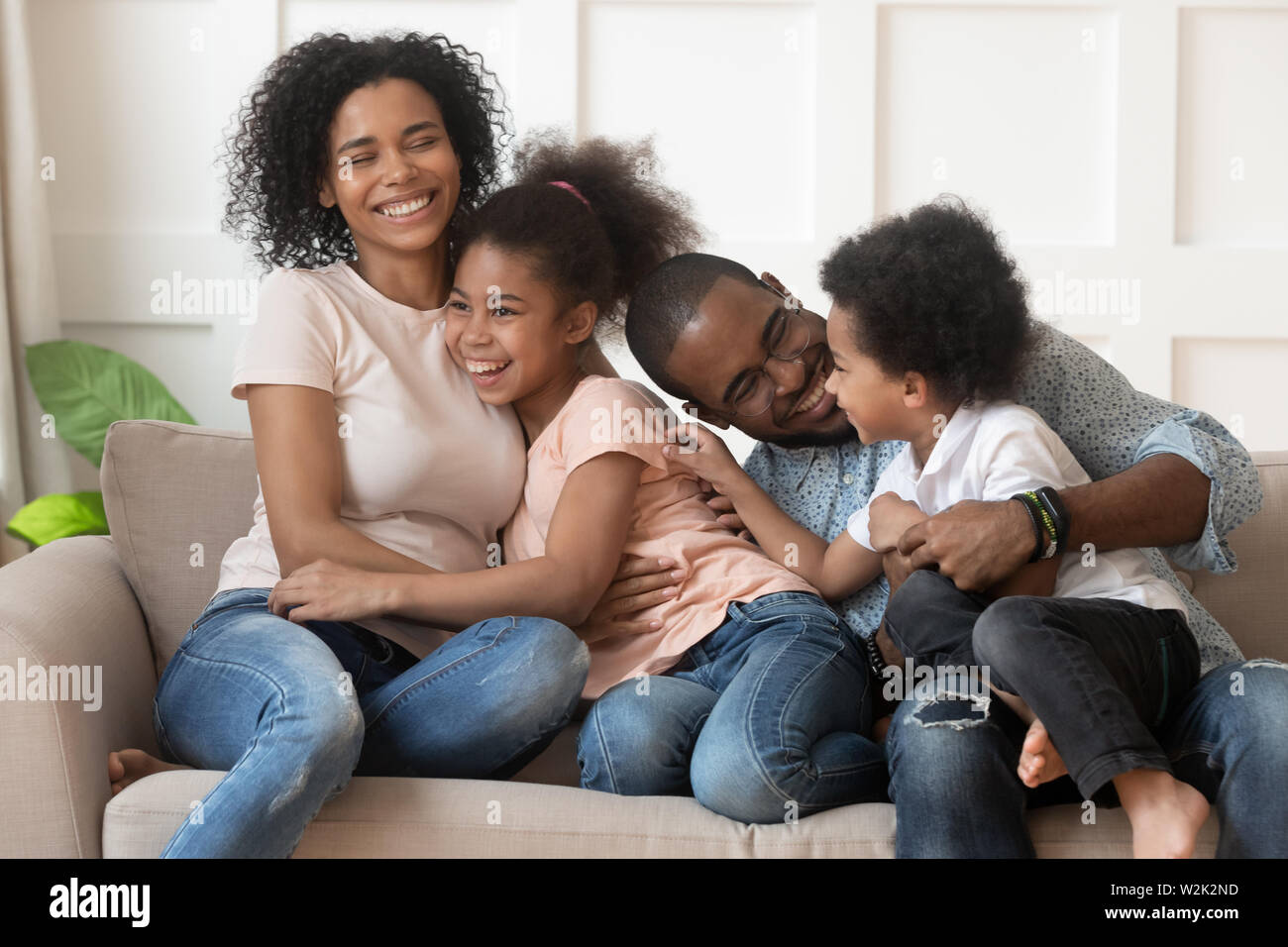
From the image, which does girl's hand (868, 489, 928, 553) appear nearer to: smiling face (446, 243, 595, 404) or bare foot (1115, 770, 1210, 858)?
bare foot (1115, 770, 1210, 858)

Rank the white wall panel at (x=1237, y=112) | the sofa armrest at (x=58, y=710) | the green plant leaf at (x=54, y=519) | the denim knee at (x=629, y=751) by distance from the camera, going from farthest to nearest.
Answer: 1. the white wall panel at (x=1237, y=112)
2. the green plant leaf at (x=54, y=519)
3. the denim knee at (x=629, y=751)
4. the sofa armrest at (x=58, y=710)

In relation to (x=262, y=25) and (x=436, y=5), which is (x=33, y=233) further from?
(x=436, y=5)

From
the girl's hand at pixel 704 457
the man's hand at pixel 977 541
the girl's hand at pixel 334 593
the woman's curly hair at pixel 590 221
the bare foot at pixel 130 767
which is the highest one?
the woman's curly hair at pixel 590 221

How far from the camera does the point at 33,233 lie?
2773mm

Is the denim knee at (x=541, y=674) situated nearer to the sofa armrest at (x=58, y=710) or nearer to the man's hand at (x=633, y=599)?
the man's hand at (x=633, y=599)

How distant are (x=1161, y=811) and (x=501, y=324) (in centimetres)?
94

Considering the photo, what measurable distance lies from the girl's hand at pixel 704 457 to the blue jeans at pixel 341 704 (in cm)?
31

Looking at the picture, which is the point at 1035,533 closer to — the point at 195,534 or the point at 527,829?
the point at 527,829

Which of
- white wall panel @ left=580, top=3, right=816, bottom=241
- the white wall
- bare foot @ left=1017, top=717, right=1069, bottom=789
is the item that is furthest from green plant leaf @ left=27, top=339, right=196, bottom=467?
bare foot @ left=1017, top=717, right=1069, bottom=789

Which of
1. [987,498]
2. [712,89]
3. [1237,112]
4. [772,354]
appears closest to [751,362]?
[772,354]

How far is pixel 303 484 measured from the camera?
4.76 ft

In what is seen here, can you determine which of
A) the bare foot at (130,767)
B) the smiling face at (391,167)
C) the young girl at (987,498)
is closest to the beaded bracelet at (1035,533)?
the young girl at (987,498)

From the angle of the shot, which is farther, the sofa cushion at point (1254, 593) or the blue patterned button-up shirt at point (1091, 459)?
the sofa cushion at point (1254, 593)

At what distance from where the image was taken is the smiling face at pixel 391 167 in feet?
5.26
